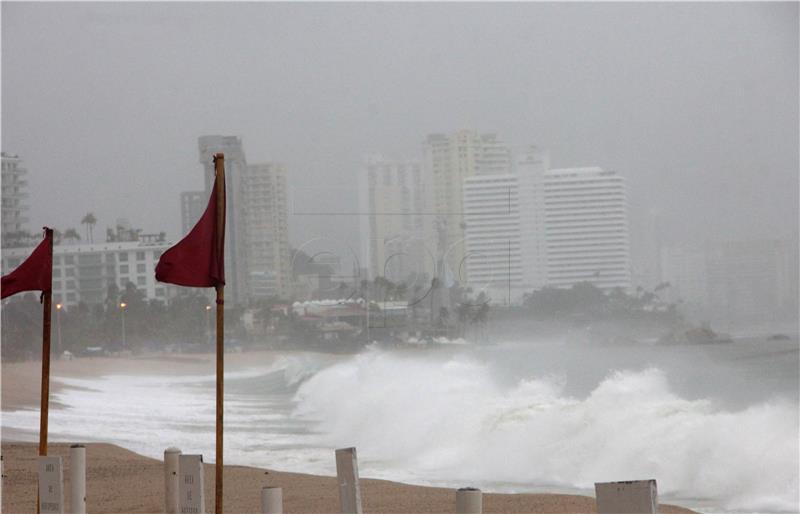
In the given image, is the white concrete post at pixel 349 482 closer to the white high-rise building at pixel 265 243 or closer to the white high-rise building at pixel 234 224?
the white high-rise building at pixel 265 243

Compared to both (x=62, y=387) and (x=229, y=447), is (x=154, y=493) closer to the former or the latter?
(x=229, y=447)

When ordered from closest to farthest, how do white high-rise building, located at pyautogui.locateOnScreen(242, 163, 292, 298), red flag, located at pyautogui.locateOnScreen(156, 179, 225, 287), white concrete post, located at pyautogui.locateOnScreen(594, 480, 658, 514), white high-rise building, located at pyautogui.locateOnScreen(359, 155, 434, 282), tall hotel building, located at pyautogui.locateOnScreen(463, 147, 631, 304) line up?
white concrete post, located at pyautogui.locateOnScreen(594, 480, 658, 514) → red flag, located at pyautogui.locateOnScreen(156, 179, 225, 287) → white high-rise building, located at pyautogui.locateOnScreen(359, 155, 434, 282) → white high-rise building, located at pyautogui.locateOnScreen(242, 163, 292, 298) → tall hotel building, located at pyautogui.locateOnScreen(463, 147, 631, 304)

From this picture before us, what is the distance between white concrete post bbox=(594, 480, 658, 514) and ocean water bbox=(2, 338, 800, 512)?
762 cm

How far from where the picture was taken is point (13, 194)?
3538 cm

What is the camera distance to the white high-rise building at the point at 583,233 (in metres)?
33.5

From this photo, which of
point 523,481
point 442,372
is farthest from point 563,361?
point 523,481

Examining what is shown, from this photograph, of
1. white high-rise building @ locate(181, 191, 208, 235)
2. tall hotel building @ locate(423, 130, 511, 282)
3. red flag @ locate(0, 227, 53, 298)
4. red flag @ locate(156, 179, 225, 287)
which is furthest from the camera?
white high-rise building @ locate(181, 191, 208, 235)

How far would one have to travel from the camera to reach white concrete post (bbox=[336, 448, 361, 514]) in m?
5.20

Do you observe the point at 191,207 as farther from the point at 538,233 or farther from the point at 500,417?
the point at 500,417

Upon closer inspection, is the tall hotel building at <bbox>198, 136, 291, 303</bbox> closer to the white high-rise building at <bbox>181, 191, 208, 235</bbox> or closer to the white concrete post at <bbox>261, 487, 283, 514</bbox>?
the white high-rise building at <bbox>181, 191, 208, 235</bbox>

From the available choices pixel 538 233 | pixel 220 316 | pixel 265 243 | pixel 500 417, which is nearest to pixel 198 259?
pixel 220 316

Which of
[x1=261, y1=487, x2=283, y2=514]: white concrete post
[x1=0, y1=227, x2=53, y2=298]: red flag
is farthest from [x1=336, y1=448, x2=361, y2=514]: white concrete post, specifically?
[x1=0, y1=227, x2=53, y2=298]: red flag

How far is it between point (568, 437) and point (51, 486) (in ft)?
37.9

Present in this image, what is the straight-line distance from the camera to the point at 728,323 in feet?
124
